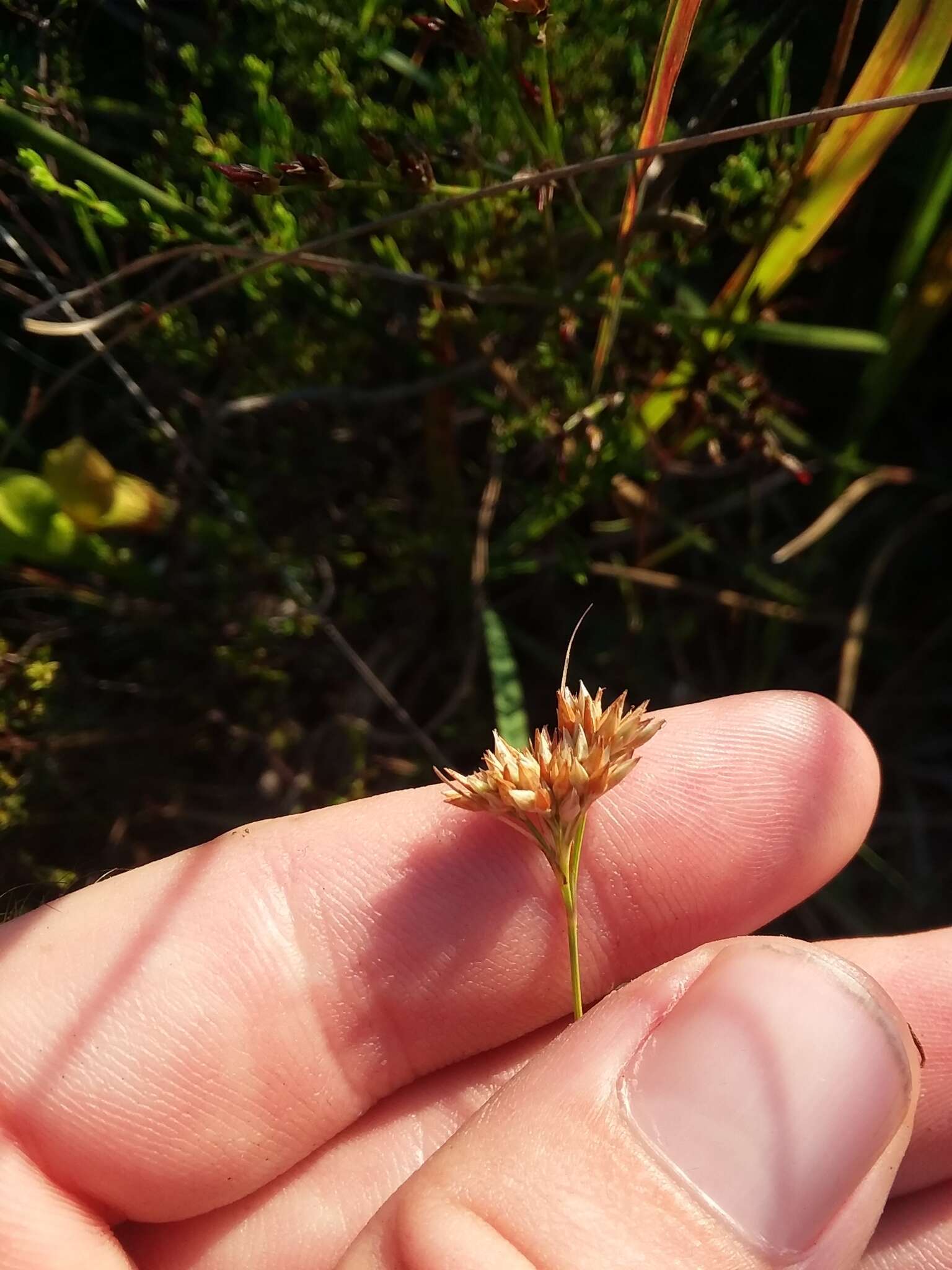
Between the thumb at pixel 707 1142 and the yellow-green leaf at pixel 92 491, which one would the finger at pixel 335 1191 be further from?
the yellow-green leaf at pixel 92 491

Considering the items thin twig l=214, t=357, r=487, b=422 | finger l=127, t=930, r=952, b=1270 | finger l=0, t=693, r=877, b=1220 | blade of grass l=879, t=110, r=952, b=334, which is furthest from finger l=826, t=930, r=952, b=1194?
thin twig l=214, t=357, r=487, b=422

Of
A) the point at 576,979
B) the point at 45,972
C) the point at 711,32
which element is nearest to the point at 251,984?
the point at 45,972

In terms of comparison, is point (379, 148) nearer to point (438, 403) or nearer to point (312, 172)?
point (312, 172)

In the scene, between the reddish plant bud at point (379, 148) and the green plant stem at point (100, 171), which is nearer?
the reddish plant bud at point (379, 148)

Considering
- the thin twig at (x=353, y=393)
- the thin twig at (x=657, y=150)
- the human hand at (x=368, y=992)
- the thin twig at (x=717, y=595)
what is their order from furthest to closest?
the thin twig at (x=717, y=595) < the thin twig at (x=353, y=393) < the human hand at (x=368, y=992) < the thin twig at (x=657, y=150)

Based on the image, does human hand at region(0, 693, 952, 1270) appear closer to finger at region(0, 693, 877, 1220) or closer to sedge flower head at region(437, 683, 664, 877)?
finger at region(0, 693, 877, 1220)

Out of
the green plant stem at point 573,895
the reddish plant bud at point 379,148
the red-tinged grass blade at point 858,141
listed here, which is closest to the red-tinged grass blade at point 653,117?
the red-tinged grass blade at point 858,141

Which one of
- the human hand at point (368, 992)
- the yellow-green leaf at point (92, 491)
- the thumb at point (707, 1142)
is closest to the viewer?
the thumb at point (707, 1142)
